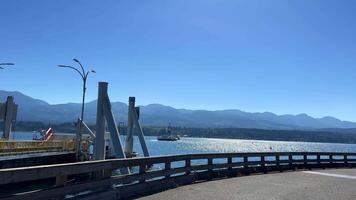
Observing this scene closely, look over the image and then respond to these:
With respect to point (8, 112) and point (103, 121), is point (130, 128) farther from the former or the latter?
point (103, 121)

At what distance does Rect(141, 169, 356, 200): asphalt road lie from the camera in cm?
1213

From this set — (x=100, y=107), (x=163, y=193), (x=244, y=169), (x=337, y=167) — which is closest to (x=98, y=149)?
(x=100, y=107)

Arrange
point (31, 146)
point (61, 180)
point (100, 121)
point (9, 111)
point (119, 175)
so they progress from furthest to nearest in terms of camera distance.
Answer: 1. point (9, 111)
2. point (31, 146)
3. point (100, 121)
4. point (119, 175)
5. point (61, 180)

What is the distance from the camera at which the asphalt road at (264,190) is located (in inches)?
478

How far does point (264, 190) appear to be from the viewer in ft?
45.1

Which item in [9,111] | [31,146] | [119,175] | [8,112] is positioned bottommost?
[119,175]

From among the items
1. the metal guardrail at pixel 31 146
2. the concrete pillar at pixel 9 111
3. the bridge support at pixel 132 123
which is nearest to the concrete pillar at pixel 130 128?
the bridge support at pixel 132 123

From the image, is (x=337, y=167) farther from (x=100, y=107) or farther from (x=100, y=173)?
(x=100, y=173)

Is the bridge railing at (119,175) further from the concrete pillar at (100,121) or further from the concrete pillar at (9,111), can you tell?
the concrete pillar at (9,111)

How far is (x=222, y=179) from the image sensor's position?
16.9 meters

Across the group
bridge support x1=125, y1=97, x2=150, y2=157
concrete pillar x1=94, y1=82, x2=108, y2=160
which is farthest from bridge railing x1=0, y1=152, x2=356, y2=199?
bridge support x1=125, y1=97, x2=150, y2=157

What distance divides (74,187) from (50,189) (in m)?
0.76

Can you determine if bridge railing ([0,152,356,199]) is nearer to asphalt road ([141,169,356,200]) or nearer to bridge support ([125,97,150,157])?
asphalt road ([141,169,356,200])

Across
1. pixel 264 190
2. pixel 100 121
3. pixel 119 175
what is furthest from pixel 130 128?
pixel 119 175
